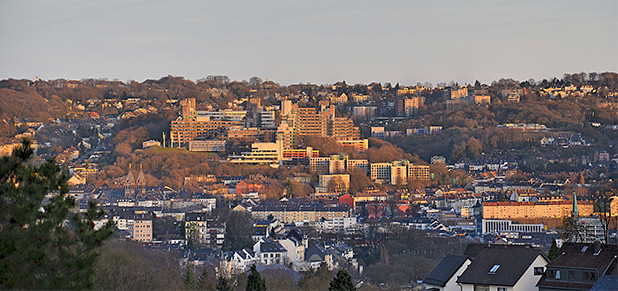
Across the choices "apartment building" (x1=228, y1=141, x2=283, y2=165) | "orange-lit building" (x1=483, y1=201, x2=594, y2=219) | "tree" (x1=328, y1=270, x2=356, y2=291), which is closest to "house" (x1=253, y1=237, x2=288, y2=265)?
"orange-lit building" (x1=483, y1=201, x2=594, y2=219)

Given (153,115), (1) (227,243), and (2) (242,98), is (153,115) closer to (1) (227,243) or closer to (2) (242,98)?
(2) (242,98)

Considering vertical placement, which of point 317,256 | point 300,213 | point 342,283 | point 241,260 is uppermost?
point 342,283

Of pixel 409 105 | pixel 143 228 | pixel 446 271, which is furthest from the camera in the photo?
pixel 409 105

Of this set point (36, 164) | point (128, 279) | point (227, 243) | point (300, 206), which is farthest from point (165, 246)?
point (36, 164)

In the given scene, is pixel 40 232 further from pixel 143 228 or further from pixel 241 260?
pixel 143 228

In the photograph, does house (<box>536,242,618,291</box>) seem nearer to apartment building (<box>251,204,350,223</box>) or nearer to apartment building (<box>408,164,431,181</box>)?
apartment building (<box>251,204,350,223</box>)

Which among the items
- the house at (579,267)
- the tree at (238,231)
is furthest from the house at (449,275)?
the tree at (238,231)

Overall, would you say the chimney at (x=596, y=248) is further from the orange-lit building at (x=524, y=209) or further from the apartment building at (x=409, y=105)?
the apartment building at (x=409, y=105)

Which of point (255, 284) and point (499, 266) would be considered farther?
point (255, 284)

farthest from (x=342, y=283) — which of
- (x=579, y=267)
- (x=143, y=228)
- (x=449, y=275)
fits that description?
(x=143, y=228)
